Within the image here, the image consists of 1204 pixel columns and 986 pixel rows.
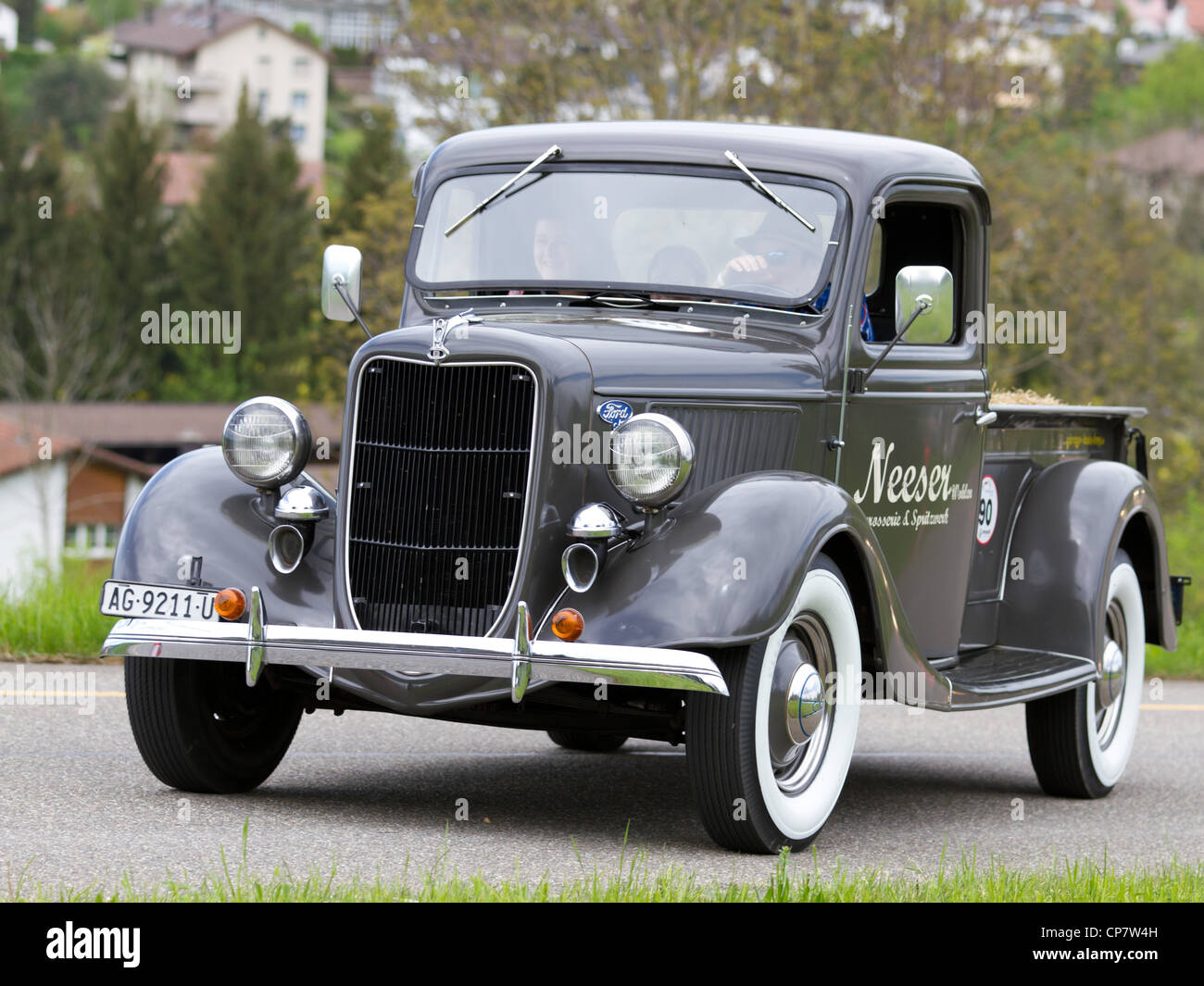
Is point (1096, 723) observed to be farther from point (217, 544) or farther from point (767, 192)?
point (217, 544)

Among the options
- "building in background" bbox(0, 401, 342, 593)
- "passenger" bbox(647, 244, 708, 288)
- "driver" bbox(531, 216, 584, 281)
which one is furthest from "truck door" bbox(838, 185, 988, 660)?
"building in background" bbox(0, 401, 342, 593)

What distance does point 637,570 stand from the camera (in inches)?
214

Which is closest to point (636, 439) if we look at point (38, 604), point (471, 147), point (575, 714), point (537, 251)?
point (575, 714)

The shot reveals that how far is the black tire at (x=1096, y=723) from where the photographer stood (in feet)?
25.0

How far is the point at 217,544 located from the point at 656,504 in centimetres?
149

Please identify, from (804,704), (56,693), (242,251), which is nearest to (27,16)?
(242,251)

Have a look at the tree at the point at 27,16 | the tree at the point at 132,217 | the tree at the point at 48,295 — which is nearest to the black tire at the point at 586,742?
the tree at the point at 48,295

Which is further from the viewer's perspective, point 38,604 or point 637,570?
point 38,604

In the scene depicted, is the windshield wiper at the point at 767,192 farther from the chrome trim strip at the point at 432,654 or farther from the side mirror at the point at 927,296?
the chrome trim strip at the point at 432,654

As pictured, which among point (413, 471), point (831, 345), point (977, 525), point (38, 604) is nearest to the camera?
point (413, 471)

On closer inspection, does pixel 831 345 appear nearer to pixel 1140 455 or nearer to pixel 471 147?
pixel 471 147
